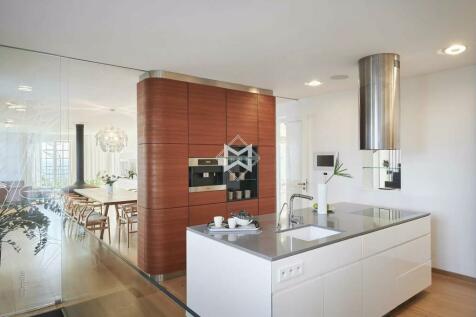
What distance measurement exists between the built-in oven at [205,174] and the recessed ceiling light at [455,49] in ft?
8.93

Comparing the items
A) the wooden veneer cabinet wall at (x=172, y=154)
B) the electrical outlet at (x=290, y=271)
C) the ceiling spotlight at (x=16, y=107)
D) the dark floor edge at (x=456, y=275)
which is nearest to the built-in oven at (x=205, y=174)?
the wooden veneer cabinet wall at (x=172, y=154)

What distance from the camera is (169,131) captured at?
11.5 feet

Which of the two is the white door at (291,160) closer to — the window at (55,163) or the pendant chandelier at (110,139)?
the window at (55,163)

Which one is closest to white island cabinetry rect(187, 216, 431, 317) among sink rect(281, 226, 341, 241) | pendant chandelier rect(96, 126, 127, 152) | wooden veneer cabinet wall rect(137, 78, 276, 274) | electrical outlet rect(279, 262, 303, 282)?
electrical outlet rect(279, 262, 303, 282)

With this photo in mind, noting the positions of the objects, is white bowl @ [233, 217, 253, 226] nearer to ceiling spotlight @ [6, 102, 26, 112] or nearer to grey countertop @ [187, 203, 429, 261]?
grey countertop @ [187, 203, 429, 261]

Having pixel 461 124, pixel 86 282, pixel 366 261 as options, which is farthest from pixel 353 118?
pixel 86 282

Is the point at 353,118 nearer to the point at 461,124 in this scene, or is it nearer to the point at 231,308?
→ the point at 461,124

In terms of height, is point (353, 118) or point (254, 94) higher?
point (254, 94)

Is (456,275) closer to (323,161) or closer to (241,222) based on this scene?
(323,161)

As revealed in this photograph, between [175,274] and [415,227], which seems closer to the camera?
[415,227]

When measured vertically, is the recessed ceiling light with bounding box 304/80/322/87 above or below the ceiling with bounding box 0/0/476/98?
above

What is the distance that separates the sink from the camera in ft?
7.82

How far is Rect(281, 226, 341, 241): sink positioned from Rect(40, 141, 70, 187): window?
2327 mm

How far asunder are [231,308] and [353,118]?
11.5 ft
